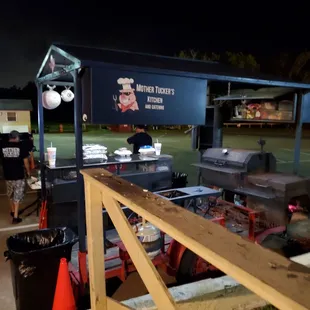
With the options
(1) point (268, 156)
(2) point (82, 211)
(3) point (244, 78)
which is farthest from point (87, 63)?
(1) point (268, 156)

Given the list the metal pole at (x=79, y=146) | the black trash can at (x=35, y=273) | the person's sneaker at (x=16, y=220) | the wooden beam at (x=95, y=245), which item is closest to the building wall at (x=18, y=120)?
the person's sneaker at (x=16, y=220)

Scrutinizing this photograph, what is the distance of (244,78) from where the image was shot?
4.93m

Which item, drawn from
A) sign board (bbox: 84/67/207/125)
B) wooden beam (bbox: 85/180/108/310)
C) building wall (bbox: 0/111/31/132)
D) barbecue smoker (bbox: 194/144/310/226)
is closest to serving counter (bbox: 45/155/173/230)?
barbecue smoker (bbox: 194/144/310/226)

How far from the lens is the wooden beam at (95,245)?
7.44ft

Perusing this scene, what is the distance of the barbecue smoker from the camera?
16.5 feet

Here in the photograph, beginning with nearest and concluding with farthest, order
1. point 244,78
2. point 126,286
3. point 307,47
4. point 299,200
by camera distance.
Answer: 1. point 126,286
2. point 244,78
3. point 299,200
4. point 307,47

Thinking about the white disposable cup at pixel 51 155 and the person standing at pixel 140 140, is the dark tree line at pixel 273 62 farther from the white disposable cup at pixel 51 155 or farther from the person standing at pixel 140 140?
the white disposable cup at pixel 51 155

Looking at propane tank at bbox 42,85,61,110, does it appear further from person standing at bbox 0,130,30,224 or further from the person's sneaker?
the person's sneaker

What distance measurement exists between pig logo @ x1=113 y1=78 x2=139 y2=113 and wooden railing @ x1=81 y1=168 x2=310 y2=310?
1.86 metres

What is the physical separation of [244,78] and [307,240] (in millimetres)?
2804

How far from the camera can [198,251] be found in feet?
3.59

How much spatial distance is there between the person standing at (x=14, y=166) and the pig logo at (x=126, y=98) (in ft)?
11.1

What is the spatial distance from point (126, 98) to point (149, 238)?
182 centimetres

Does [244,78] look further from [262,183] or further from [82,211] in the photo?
[82,211]
